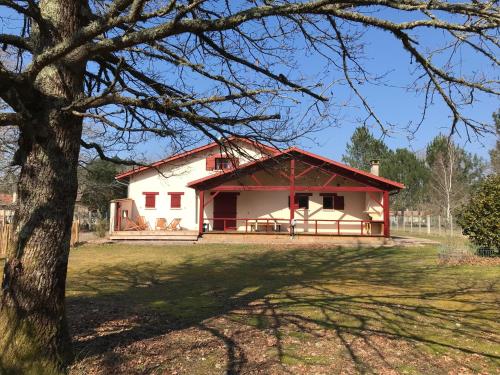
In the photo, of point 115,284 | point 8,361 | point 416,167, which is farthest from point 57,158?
point 416,167

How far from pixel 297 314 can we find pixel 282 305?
2.73 feet

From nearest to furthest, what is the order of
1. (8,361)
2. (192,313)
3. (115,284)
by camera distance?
(8,361) → (192,313) → (115,284)

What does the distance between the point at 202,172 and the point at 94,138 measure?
2074cm

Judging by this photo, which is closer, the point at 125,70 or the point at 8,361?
the point at 8,361

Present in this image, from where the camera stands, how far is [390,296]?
869 cm

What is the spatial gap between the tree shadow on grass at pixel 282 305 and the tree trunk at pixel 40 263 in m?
0.62

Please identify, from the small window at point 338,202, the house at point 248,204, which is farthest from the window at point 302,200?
the small window at point 338,202

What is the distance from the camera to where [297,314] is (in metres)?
6.89

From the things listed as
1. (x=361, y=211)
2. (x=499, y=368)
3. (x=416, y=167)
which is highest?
(x=416, y=167)

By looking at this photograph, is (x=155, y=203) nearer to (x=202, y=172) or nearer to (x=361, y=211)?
(x=202, y=172)

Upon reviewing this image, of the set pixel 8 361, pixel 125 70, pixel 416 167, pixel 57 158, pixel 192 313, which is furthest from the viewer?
pixel 416 167

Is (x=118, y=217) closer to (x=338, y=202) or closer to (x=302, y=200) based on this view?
(x=302, y=200)

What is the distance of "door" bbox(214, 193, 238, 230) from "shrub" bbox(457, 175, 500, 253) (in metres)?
13.9

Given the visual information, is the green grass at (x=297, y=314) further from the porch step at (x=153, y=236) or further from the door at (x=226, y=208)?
the door at (x=226, y=208)
